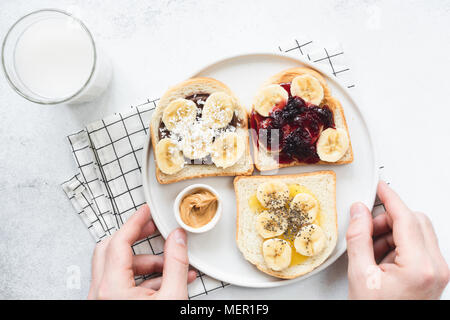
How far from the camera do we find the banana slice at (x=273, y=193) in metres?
2.52

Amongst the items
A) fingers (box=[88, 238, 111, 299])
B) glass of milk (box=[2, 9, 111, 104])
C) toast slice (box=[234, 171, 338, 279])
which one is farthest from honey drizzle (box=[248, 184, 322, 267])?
glass of milk (box=[2, 9, 111, 104])

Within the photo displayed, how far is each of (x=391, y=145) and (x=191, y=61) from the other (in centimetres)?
153

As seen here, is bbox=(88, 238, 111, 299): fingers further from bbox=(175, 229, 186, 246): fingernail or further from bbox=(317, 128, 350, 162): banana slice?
bbox=(317, 128, 350, 162): banana slice

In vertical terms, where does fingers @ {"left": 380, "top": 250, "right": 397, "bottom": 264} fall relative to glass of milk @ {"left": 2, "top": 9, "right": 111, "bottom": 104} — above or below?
below

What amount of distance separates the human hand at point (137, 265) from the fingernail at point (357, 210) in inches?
42.7

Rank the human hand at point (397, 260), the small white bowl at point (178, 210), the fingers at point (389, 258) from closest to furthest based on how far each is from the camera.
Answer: the human hand at point (397, 260)
the small white bowl at point (178, 210)
the fingers at point (389, 258)

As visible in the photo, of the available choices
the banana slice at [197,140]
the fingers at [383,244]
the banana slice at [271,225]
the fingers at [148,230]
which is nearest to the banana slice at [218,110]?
the banana slice at [197,140]

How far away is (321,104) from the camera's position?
8.32ft

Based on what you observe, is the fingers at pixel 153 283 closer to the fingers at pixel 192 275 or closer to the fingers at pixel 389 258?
the fingers at pixel 192 275

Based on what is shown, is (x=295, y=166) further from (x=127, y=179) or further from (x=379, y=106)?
(x=127, y=179)

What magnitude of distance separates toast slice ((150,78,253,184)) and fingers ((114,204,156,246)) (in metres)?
0.23

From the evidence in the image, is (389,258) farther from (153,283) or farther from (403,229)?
(153,283)

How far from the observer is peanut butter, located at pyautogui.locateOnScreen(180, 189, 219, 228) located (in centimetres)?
243

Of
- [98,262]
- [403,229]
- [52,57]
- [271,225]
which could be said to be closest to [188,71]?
[52,57]
